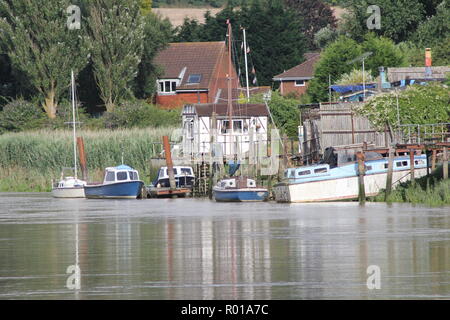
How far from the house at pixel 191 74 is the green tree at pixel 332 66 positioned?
681 inches

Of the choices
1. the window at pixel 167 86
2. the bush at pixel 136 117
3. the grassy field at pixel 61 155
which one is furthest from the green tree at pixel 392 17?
the grassy field at pixel 61 155

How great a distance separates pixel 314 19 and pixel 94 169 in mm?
63417

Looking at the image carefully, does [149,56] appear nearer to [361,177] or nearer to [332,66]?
[332,66]

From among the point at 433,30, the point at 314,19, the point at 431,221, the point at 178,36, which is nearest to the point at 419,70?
the point at 433,30

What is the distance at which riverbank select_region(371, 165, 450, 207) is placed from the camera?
154 feet

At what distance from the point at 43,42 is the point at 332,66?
2168 centimetres

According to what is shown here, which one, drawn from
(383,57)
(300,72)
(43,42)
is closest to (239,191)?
(383,57)

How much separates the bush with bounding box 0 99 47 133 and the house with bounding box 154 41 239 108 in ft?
44.7

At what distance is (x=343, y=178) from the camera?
51.6 m

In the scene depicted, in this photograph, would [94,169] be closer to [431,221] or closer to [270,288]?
[431,221]

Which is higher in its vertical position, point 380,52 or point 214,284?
point 380,52

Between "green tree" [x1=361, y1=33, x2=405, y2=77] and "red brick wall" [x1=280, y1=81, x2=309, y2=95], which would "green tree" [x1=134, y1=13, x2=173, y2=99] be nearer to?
"red brick wall" [x1=280, y1=81, x2=309, y2=95]
